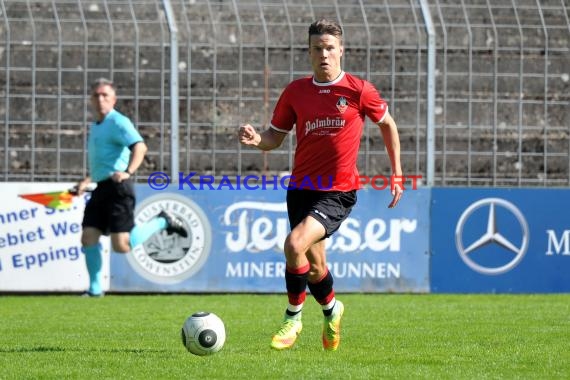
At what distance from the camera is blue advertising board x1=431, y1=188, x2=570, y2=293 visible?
43.7 ft

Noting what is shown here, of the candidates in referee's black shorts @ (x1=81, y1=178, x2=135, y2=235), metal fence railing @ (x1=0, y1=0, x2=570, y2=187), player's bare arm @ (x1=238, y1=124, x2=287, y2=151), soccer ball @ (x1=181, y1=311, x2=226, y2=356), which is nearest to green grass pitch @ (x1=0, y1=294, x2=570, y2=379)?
soccer ball @ (x1=181, y1=311, x2=226, y2=356)

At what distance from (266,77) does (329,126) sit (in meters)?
5.66

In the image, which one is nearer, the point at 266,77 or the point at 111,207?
the point at 111,207

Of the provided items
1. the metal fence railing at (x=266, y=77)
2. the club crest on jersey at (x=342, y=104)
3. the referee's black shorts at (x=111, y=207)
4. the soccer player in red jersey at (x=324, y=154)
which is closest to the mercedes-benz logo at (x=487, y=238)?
the metal fence railing at (x=266, y=77)

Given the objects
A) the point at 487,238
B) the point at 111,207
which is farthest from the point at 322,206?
the point at 487,238

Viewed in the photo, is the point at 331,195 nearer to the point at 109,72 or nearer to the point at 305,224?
the point at 305,224

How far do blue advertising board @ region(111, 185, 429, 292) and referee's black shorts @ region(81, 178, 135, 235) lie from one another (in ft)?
3.52

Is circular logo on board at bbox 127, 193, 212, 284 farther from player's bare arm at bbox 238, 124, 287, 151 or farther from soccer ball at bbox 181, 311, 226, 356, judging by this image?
soccer ball at bbox 181, 311, 226, 356

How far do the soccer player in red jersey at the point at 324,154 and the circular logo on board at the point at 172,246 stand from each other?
18.3 ft

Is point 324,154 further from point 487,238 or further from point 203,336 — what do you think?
point 487,238

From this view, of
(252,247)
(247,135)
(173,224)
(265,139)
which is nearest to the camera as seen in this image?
(247,135)

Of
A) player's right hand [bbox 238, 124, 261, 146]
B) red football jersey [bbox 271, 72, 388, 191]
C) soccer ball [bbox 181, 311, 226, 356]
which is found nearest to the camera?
soccer ball [bbox 181, 311, 226, 356]

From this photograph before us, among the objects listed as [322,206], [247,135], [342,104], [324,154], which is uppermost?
[342,104]

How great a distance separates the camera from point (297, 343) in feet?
26.1
